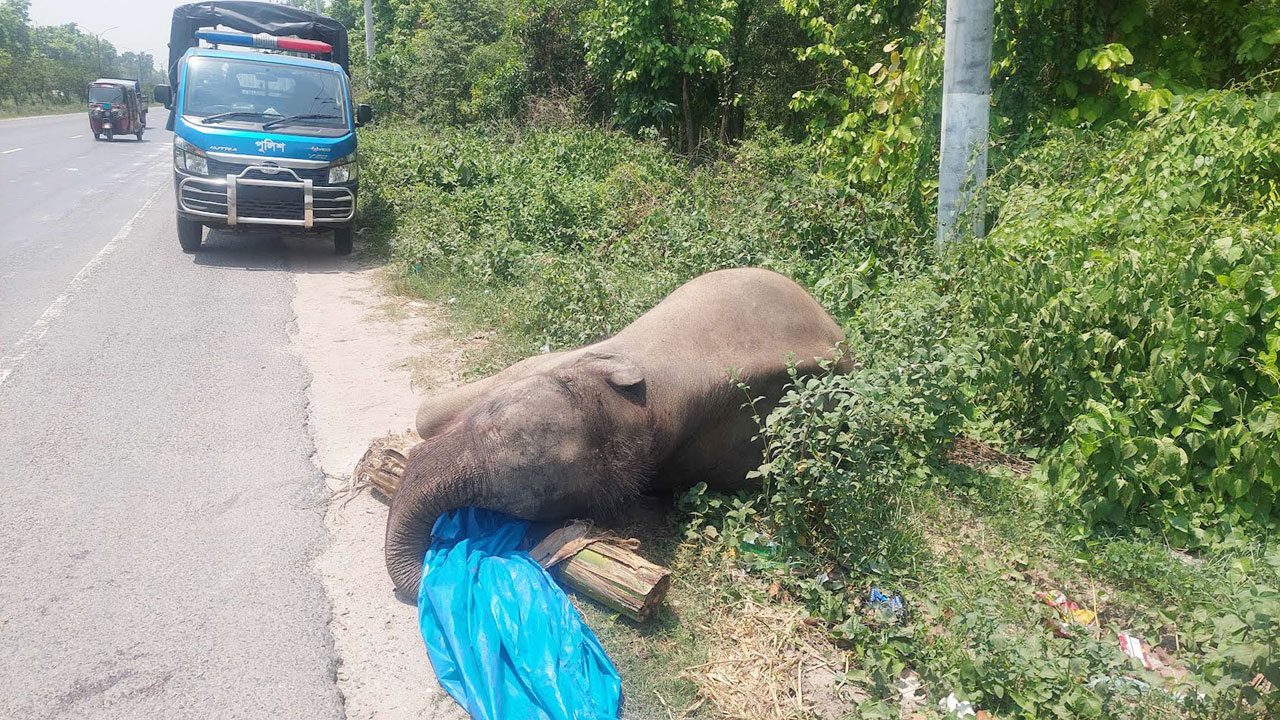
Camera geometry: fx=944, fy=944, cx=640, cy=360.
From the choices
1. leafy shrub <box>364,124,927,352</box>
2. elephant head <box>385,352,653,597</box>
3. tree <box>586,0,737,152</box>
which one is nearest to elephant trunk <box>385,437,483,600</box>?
elephant head <box>385,352,653,597</box>

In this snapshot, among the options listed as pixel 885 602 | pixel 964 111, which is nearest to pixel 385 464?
pixel 885 602

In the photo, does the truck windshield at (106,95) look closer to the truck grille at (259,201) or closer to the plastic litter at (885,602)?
the truck grille at (259,201)

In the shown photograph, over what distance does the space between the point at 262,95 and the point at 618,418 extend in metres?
8.64

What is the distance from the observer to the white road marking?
22.2 feet

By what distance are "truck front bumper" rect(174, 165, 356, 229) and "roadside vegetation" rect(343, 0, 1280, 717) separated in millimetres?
1788

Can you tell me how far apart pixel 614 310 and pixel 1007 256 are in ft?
8.79

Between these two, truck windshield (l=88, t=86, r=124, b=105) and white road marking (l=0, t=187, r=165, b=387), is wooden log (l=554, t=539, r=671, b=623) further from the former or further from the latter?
truck windshield (l=88, t=86, r=124, b=105)

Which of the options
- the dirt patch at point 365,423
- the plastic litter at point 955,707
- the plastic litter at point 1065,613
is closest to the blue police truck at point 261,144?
the dirt patch at point 365,423

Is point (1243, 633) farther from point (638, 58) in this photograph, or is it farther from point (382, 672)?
point (638, 58)

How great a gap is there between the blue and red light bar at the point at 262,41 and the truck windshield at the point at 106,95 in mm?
22055

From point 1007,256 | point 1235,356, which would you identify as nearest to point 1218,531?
point 1235,356

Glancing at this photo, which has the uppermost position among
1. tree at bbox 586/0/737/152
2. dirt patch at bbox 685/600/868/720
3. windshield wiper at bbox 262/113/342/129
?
tree at bbox 586/0/737/152

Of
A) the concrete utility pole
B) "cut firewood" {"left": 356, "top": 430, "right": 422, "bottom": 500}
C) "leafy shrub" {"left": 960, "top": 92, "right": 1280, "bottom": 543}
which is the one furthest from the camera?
the concrete utility pole

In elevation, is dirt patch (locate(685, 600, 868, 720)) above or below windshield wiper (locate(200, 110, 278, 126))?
below
